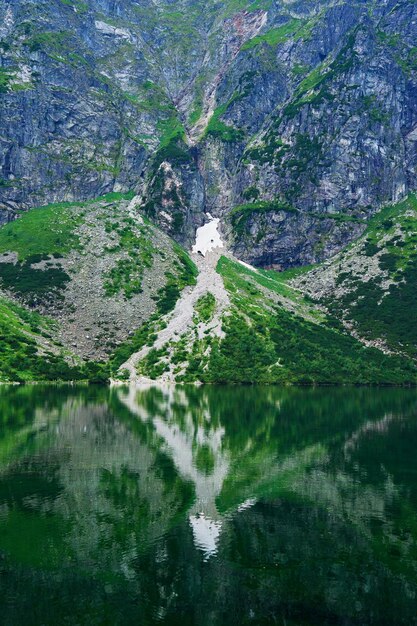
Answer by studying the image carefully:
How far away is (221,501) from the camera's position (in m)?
40.8

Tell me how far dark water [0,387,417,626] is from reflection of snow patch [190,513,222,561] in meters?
0.16

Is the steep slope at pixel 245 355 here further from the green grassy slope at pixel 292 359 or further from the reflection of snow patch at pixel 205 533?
the reflection of snow patch at pixel 205 533

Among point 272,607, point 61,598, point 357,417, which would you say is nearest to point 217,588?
point 272,607

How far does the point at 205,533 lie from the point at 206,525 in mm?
1471

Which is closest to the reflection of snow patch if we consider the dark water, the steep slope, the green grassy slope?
the dark water

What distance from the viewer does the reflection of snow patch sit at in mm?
31194

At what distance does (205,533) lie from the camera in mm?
33969

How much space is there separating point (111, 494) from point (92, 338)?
14152 centimetres

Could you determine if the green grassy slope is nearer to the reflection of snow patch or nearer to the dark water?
the dark water

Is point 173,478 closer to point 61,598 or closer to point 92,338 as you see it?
point 61,598

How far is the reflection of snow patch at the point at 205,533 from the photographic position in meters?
31.2

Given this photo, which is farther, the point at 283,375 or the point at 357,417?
the point at 283,375

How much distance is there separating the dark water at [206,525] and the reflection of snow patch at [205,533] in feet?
0.51

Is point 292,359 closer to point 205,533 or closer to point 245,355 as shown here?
point 245,355
